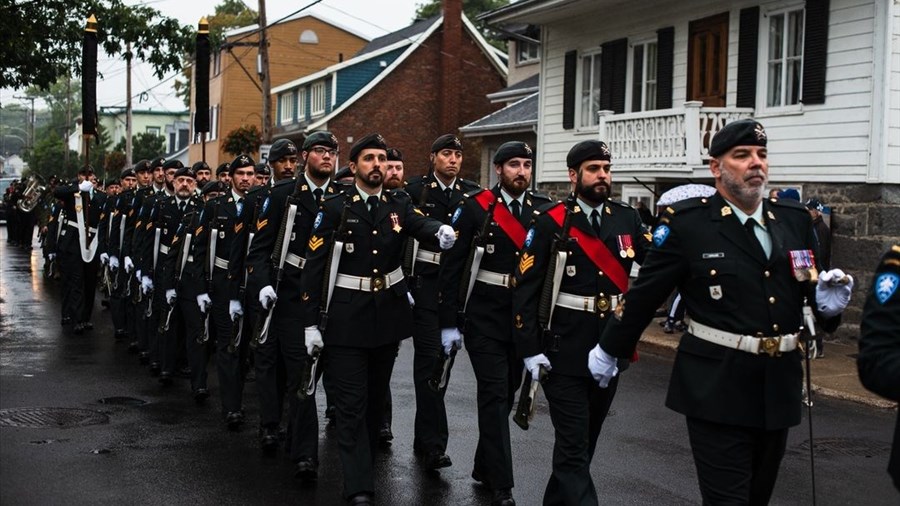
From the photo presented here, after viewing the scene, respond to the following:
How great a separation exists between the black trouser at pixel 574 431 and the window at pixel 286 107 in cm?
4385

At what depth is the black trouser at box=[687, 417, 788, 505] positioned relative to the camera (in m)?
4.88

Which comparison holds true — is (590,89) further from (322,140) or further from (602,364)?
(602,364)

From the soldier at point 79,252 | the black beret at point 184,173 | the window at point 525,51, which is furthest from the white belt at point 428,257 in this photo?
the window at point 525,51

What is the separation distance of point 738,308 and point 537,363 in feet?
5.29

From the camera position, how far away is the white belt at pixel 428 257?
348 inches

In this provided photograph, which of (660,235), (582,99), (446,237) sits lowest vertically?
(446,237)

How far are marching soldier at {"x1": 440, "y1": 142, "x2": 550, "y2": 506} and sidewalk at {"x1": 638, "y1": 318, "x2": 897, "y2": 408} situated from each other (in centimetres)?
379

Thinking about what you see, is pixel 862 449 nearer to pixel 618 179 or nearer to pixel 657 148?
pixel 657 148

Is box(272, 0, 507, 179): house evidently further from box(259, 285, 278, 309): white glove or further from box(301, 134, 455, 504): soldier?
box(301, 134, 455, 504): soldier

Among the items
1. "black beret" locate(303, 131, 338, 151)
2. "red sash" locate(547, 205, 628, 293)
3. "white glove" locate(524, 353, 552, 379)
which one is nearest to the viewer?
"white glove" locate(524, 353, 552, 379)

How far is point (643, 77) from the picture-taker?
853 inches

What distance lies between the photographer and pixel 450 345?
306 inches

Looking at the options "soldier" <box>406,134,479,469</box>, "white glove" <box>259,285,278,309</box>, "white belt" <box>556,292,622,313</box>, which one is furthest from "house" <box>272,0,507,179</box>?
"white belt" <box>556,292,622,313</box>

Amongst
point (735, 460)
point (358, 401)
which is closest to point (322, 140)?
point (358, 401)
